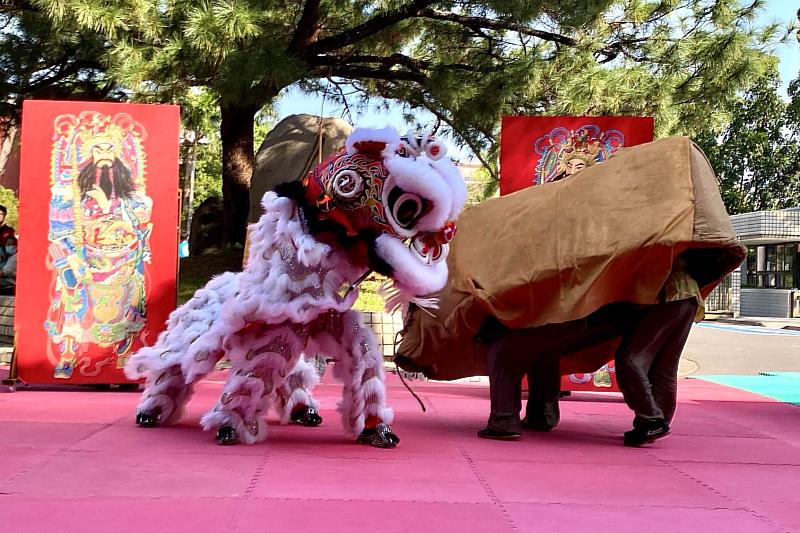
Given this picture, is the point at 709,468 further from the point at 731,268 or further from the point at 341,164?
the point at 341,164

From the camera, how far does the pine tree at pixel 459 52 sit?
777 cm

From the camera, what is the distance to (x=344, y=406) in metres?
4.09

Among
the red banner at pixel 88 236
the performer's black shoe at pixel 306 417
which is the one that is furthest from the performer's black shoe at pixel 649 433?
the red banner at pixel 88 236

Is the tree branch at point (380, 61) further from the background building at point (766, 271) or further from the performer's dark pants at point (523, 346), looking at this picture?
the background building at point (766, 271)

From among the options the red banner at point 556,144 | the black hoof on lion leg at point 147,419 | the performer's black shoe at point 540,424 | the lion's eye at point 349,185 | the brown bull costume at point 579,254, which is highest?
the red banner at point 556,144

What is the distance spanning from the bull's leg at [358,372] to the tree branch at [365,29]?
5.62 meters

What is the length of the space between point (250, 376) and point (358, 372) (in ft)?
1.60

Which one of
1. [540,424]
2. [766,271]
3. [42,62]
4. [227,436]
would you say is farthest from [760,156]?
[227,436]

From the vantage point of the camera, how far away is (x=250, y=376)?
384 cm

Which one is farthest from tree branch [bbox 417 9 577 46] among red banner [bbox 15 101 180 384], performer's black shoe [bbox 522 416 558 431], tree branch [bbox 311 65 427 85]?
performer's black shoe [bbox 522 416 558 431]

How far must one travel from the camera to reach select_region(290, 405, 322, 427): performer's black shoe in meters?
4.66

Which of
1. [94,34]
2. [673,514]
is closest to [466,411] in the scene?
[673,514]

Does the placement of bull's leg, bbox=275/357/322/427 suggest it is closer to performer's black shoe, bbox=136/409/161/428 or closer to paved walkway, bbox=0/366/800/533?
paved walkway, bbox=0/366/800/533

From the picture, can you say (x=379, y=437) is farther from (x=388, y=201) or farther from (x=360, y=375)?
(x=388, y=201)
